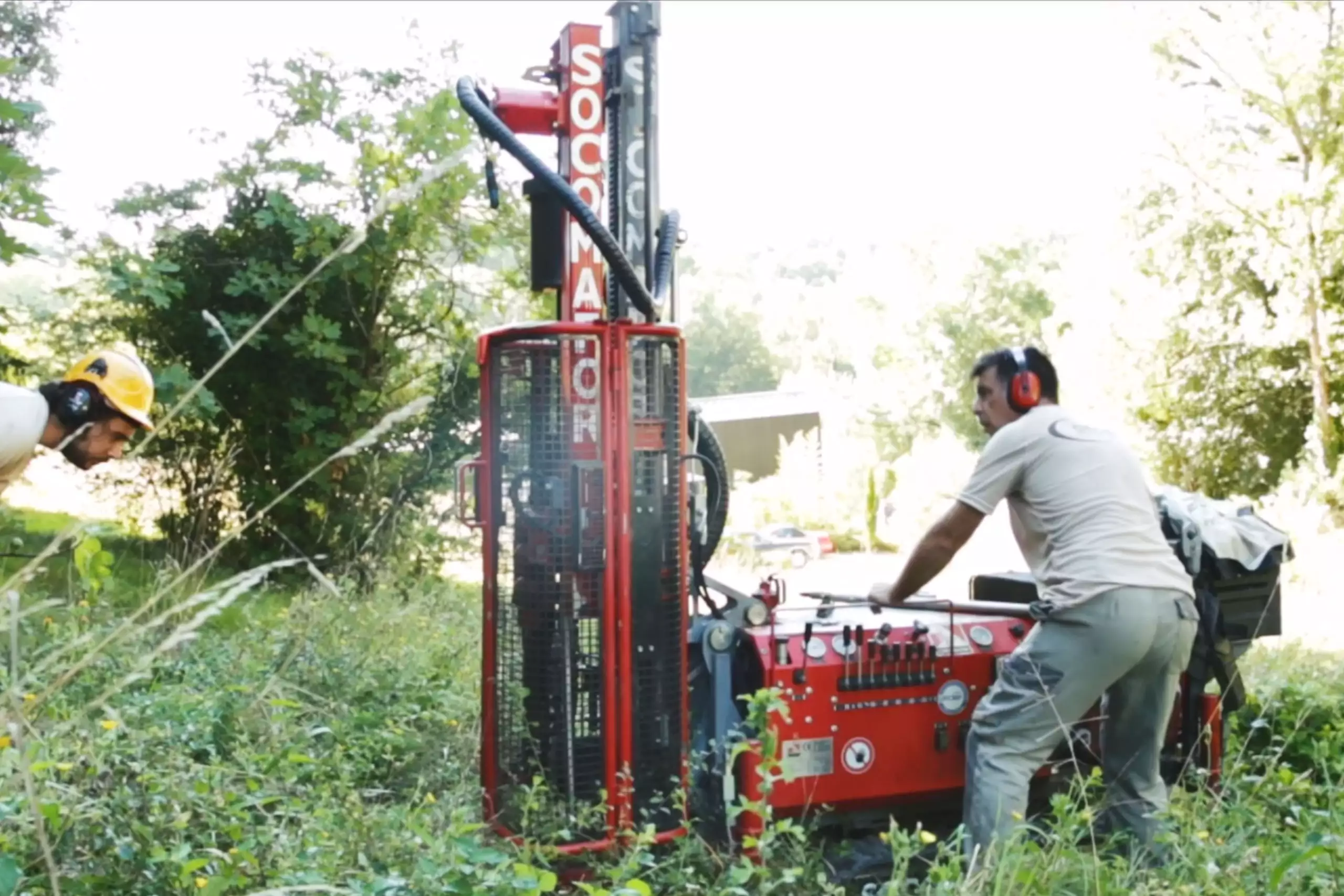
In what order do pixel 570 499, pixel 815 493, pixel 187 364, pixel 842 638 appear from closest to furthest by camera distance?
pixel 570 499 → pixel 842 638 → pixel 187 364 → pixel 815 493

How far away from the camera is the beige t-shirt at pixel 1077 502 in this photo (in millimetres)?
3797

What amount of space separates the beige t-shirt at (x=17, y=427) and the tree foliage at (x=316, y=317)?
558cm

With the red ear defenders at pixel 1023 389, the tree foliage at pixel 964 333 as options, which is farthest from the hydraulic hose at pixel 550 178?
the tree foliage at pixel 964 333

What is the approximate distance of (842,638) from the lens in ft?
13.0

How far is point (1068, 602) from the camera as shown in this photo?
3766 millimetres

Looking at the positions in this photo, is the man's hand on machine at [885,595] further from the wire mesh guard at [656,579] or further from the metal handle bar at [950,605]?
the wire mesh guard at [656,579]

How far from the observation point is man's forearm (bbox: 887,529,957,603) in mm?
3803

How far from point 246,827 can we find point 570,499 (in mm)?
1253

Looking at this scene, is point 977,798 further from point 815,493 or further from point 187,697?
point 815,493

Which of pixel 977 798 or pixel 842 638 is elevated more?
pixel 842 638

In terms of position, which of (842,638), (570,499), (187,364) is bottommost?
(842,638)

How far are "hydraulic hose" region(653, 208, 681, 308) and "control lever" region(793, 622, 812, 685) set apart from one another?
1.15 m

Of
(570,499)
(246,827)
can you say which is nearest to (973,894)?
(570,499)

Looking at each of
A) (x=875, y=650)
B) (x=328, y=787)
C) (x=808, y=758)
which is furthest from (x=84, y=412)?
(x=875, y=650)
